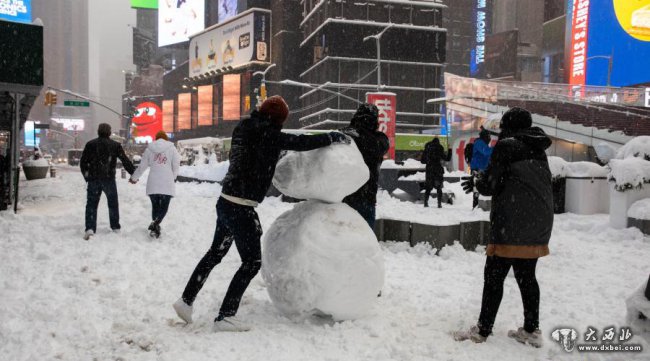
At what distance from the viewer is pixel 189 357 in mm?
3439

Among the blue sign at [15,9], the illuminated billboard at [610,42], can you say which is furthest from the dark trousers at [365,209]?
the blue sign at [15,9]

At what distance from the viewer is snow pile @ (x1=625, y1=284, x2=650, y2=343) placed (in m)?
3.21

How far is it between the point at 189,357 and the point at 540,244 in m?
2.72

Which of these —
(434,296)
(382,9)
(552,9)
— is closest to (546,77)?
(552,9)

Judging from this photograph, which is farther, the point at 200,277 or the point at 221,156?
the point at 221,156

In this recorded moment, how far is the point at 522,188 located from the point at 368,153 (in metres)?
1.61

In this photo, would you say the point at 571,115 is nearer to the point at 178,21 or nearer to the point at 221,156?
the point at 221,156

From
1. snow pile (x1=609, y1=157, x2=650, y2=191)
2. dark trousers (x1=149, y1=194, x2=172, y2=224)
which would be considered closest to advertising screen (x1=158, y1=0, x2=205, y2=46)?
dark trousers (x1=149, y1=194, x2=172, y2=224)

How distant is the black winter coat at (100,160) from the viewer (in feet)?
26.0

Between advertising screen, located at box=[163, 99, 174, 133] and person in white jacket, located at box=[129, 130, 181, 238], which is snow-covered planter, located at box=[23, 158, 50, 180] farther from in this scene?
advertising screen, located at box=[163, 99, 174, 133]

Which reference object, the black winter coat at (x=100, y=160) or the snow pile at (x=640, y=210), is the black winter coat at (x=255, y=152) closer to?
the black winter coat at (x=100, y=160)

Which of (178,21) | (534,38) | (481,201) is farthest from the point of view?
(534,38)

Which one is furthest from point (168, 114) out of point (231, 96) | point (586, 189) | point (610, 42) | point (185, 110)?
point (586, 189)

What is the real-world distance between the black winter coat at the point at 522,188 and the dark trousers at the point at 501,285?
0.18m
